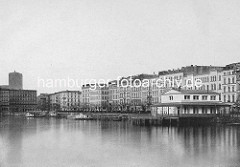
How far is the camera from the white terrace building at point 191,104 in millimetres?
92875

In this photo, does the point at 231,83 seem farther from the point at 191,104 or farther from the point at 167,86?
the point at 167,86

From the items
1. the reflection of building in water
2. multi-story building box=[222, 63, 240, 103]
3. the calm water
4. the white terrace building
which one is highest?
multi-story building box=[222, 63, 240, 103]

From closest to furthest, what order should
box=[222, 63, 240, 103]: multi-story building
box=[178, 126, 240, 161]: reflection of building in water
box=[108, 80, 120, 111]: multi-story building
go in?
1. box=[178, 126, 240, 161]: reflection of building in water
2. box=[222, 63, 240, 103]: multi-story building
3. box=[108, 80, 120, 111]: multi-story building

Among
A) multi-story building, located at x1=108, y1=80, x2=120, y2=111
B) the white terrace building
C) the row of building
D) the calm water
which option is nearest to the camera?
the calm water

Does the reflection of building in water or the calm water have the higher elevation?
the reflection of building in water

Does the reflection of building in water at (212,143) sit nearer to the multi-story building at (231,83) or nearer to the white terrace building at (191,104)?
the white terrace building at (191,104)

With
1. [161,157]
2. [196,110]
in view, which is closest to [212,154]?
[161,157]

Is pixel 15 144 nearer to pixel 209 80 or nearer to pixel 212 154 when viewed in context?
pixel 212 154

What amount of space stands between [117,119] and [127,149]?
7435 cm

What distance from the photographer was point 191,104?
301 feet

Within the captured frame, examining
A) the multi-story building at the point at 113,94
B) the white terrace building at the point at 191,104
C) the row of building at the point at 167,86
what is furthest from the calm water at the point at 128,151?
the multi-story building at the point at 113,94

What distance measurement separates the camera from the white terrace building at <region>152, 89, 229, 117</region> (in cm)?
9288

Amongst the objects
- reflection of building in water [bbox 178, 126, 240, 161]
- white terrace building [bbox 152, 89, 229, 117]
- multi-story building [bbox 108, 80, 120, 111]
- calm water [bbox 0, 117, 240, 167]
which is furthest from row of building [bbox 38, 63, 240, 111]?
calm water [bbox 0, 117, 240, 167]

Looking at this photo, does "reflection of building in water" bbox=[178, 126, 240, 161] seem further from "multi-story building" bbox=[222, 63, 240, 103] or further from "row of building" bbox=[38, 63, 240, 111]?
"multi-story building" bbox=[222, 63, 240, 103]
